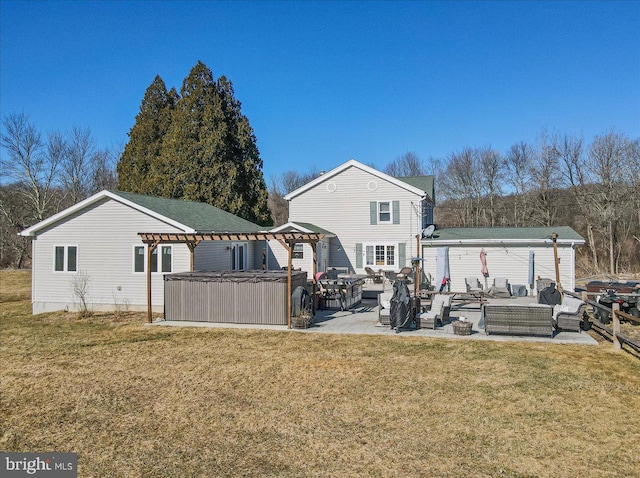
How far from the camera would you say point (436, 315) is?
11945 mm

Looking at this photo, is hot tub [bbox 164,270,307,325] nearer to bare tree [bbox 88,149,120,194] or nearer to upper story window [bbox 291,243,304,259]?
upper story window [bbox 291,243,304,259]

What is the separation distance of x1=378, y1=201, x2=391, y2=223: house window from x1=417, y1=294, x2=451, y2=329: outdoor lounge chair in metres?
9.97

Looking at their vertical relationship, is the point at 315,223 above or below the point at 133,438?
above

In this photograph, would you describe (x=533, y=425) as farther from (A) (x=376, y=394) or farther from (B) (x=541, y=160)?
(B) (x=541, y=160)

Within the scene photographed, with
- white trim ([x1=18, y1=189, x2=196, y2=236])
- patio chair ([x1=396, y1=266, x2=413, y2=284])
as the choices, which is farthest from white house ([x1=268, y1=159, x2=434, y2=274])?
white trim ([x1=18, y1=189, x2=196, y2=236])

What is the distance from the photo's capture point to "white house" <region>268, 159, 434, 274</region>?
73.9 ft

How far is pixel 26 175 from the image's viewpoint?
33.8 metres

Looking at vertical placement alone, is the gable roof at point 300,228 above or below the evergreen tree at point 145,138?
below

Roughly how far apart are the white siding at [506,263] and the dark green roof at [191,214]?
9.58m

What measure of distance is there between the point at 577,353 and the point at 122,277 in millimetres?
14593

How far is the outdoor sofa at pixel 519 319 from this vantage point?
10.6 meters

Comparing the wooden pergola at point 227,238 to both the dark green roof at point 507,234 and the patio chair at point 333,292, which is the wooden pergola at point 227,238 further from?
the dark green roof at point 507,234

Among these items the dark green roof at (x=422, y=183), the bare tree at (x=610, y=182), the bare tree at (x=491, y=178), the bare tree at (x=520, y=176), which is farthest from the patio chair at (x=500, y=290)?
the bare tree at (x=491, y=178)

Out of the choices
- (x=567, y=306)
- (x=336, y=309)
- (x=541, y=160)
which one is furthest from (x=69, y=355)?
(x=541, y=160)
